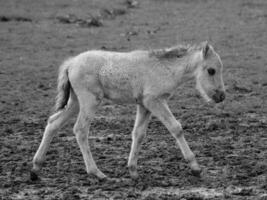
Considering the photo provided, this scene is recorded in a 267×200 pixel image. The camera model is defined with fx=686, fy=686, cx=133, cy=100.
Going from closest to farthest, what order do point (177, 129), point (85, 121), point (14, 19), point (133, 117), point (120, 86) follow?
point (177, 129) → point (85, 121) → point (120, 86) → point (133, 117) → point (14, 19)

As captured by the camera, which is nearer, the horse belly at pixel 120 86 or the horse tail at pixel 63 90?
the horse belly at pixel 120 86

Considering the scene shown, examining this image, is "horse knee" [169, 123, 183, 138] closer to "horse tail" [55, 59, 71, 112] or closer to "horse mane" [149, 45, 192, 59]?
"horse mane" [149, 45, 192, 59]

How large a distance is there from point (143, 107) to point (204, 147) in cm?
Answer: 180

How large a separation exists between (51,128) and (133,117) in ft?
12.8

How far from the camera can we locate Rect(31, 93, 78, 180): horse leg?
8.84 meters

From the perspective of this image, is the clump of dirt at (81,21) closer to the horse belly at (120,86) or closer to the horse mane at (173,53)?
the horse mane at (173,53)

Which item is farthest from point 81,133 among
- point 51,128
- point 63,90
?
point 63,90

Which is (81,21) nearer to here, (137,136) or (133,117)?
(133,117)

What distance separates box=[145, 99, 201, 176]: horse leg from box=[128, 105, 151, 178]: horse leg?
378mm

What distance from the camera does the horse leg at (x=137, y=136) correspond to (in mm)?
8875

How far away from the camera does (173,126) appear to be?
866cm

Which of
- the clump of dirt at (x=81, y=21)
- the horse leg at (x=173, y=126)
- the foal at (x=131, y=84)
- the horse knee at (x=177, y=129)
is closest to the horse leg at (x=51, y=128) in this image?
the foal at (x=131, y=84)

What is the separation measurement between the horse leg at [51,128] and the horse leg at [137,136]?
0.86 meters

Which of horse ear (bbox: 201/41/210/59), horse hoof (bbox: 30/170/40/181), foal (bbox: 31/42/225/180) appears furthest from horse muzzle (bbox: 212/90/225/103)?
horse hoof (bbox: 30/170/40/181)
